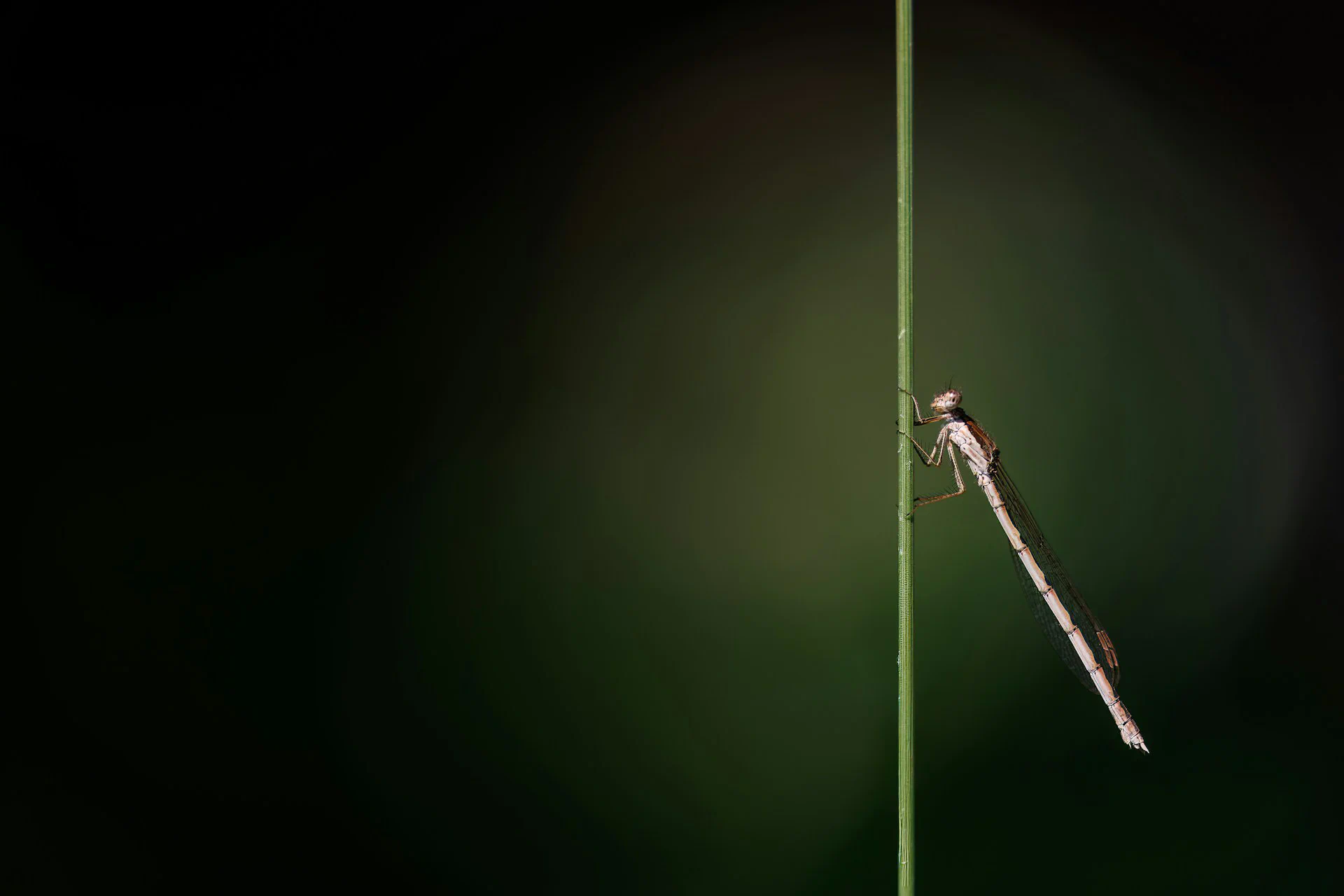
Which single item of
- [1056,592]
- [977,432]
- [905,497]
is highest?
[977,432]

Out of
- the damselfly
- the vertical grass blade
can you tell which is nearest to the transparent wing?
the damselfly

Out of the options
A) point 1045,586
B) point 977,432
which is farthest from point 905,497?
point 1045,586

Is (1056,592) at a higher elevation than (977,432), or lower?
lower

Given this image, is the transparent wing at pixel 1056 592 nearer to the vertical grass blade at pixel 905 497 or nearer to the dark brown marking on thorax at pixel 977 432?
the dark brown marking on thorax at pixel 977 432

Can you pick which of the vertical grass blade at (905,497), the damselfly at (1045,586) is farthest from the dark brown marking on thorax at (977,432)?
the vertical grass blade at (905,497)

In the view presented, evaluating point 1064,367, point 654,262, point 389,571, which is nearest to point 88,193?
point 389,571

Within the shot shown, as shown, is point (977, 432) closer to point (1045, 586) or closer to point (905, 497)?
point (1045, 586)
